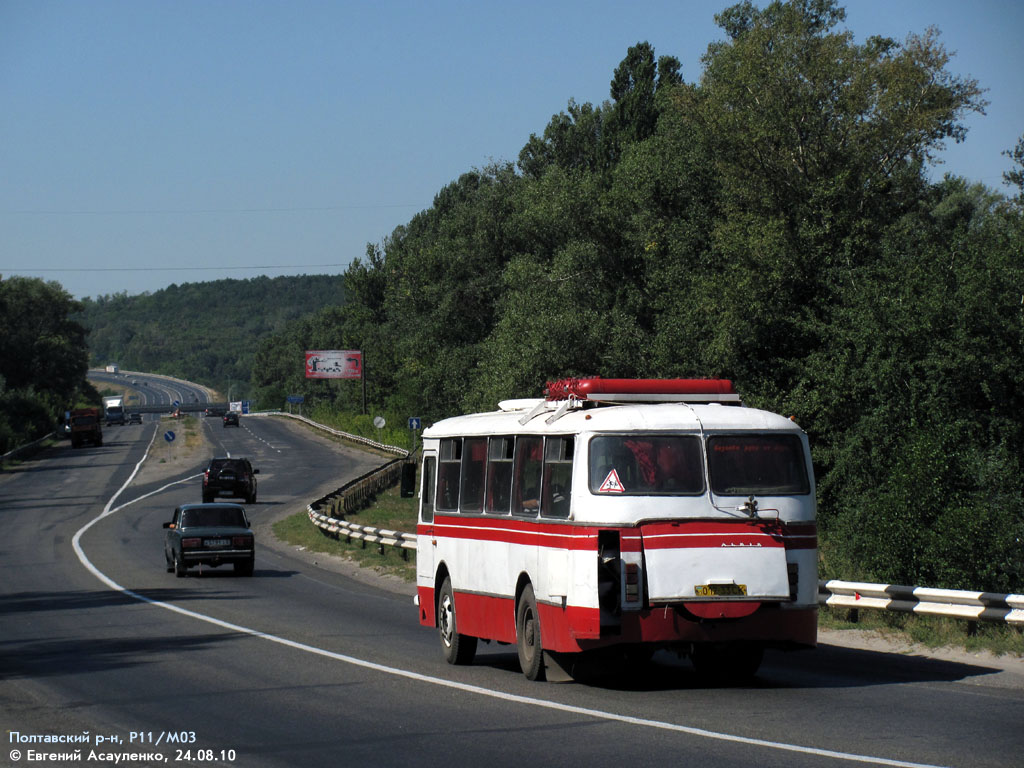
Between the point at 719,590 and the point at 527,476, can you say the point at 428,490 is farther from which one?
the point at 719,590

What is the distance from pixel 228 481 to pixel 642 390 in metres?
40.3

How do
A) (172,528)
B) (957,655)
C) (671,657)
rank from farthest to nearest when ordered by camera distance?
(172,528) → (671,657) → (957,655)

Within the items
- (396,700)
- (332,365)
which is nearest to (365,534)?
(396,700)

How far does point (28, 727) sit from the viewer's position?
33.6ft

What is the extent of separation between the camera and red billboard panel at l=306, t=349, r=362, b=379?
13925 cm

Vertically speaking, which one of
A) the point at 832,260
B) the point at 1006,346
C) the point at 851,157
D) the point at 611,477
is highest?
the point at 851,157

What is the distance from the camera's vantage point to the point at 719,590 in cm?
1109

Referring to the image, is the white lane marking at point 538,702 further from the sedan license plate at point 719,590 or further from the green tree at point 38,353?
the green tree at point 38,353

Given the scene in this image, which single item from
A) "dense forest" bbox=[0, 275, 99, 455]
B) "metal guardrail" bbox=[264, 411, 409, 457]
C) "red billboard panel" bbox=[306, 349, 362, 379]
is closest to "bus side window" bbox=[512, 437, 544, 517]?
"metal guardrail" bbox=[264, 411, 409, 457]

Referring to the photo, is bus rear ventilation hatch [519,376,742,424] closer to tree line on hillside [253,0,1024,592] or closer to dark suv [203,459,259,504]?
tree line on hillside [253,0,1024,592]

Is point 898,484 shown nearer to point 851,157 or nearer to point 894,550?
point 894,550

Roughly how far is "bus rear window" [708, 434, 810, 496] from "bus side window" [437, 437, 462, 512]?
411 cm

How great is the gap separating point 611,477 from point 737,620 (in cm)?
170

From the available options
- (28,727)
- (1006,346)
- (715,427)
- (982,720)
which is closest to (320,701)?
(28,727)
